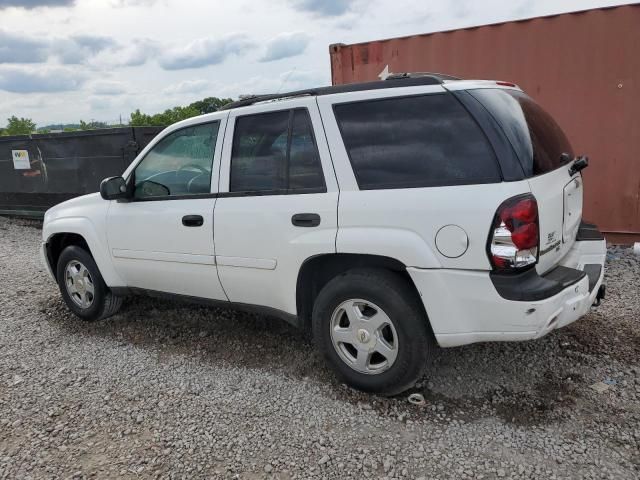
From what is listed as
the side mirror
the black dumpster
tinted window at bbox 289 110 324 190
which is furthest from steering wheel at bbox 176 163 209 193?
the black dumpster

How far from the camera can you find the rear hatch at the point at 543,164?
9.05 ft

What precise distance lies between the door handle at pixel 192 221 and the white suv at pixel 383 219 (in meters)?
0.01

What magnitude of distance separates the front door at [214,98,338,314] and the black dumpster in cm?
559

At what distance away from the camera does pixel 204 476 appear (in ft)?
8.68

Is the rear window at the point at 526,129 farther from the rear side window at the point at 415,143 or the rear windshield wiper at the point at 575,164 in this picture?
the rear side window at the point at 415,143

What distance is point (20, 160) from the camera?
9938 mm

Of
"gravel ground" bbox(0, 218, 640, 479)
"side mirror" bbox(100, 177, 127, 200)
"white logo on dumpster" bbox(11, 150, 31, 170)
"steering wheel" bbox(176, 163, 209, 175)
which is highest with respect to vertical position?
"white logo on dumpster" bbox(11, 150, 31, 170)

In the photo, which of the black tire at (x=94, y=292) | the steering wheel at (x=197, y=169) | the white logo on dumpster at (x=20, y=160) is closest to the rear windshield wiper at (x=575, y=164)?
the steering wheel at (x=197, y=169)

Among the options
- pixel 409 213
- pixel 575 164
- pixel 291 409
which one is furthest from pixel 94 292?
pixel 575 164

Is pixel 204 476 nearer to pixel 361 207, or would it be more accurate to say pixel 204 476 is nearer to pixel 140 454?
pixel 140 454

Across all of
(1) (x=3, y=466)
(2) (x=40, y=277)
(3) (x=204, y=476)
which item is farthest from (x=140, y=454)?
(2) (x=40, y=277)

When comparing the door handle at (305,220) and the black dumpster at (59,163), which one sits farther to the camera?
the black dumpster at (59,163)

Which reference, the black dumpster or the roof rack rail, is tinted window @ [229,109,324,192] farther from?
the black dumpster

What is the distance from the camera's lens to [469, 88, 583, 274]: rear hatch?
2760 mm
